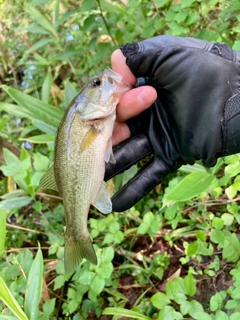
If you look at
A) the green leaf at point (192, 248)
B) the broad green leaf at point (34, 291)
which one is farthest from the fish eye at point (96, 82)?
the green leaf at point (192, 248)

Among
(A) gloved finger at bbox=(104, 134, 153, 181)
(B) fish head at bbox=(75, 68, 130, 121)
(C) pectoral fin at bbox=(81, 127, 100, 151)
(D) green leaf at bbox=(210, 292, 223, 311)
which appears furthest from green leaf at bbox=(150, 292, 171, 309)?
(B) fish head at bbox=(75, 68, 130, 121)

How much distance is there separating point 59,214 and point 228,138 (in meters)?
1.61

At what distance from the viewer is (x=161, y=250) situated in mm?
2484

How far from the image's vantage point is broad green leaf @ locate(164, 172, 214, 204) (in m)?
1.69

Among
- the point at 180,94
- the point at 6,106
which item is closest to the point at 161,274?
the point at 180,94

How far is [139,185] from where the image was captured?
173cm

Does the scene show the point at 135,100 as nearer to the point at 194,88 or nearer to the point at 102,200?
the point at 194,88

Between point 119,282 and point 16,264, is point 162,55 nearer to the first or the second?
point 16,264

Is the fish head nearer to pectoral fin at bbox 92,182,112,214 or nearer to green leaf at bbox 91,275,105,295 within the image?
pectoral fin at bbox 92,182,112,214

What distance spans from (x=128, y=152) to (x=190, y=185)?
337mm

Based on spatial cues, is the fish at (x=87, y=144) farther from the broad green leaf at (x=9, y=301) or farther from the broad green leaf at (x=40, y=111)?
the broad green leaf at (x=40, y=111)

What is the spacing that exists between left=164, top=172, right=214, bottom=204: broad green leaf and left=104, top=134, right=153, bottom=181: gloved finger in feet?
0.78

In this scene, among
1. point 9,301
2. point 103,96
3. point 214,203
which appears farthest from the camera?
point 214,203

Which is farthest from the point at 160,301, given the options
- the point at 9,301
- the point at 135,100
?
the point at 135,100
